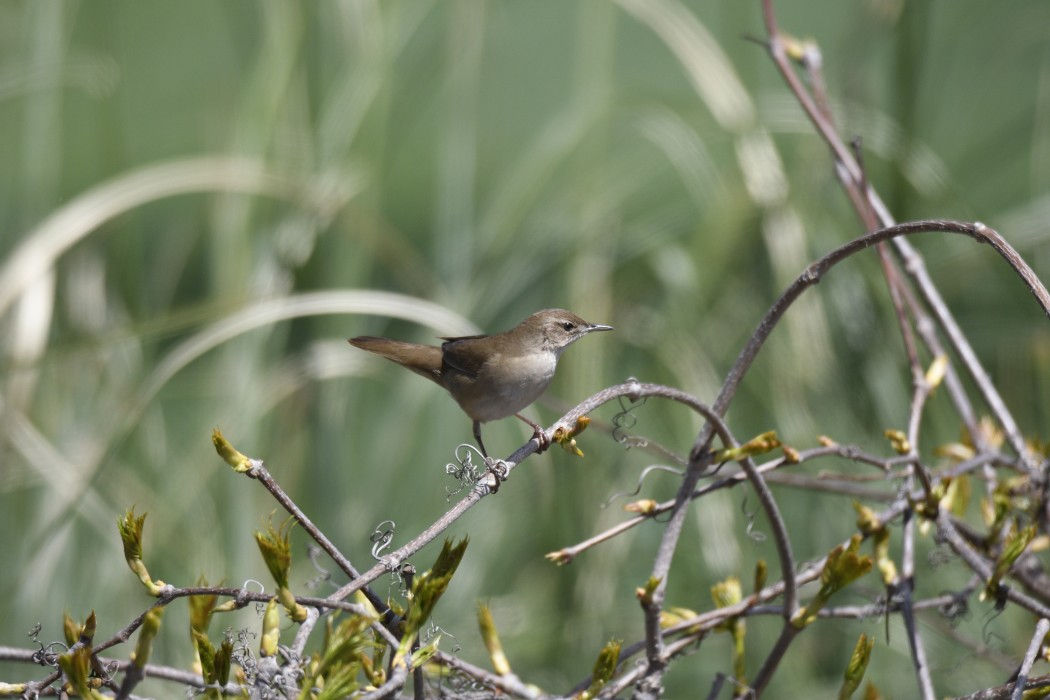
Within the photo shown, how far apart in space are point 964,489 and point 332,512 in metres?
1.55

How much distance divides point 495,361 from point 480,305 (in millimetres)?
890

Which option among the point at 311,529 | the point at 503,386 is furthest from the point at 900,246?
the point at 311,529

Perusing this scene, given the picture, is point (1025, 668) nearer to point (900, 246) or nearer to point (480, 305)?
point (900, 246)

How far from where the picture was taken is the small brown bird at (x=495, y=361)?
205 cm

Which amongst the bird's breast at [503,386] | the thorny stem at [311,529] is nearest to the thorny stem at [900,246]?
the bird's breast at [503,386]

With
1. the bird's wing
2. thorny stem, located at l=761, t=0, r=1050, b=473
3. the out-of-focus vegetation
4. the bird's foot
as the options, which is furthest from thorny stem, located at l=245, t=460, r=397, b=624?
the out-of-focus vegetation

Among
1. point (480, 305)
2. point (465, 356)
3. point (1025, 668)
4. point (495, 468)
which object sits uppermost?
point (480, 305)

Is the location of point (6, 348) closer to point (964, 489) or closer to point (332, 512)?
point (332, 512)

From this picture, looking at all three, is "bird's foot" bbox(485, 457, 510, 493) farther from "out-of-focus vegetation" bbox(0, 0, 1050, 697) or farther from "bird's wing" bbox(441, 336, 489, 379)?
"out-of-focus vegetation" bbox(0, 0, 1050, 697)

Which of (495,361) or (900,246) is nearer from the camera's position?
(900,246)

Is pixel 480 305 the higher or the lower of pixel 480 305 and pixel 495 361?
the higher

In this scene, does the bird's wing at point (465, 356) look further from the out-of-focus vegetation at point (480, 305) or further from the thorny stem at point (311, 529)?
the thorny stem at point (311, 529)

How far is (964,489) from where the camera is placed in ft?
5.43

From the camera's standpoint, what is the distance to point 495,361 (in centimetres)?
208
